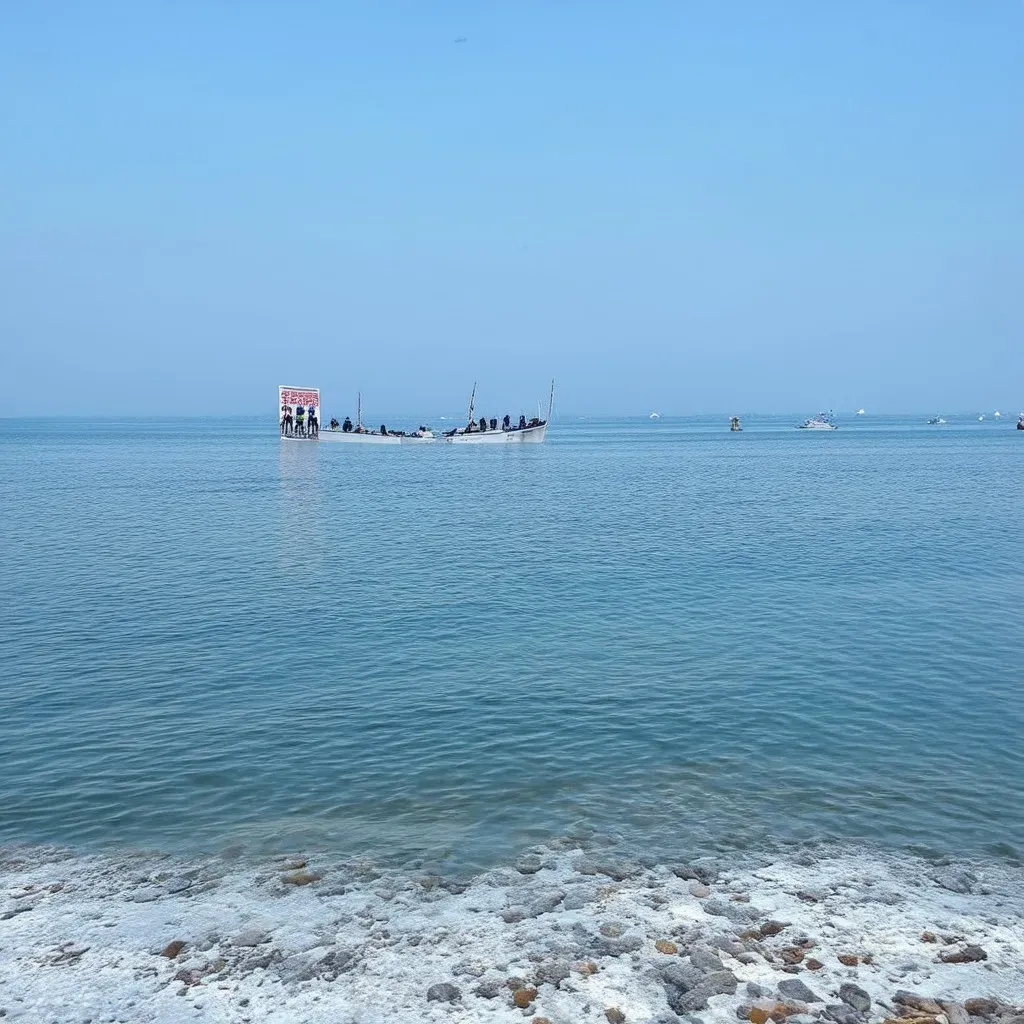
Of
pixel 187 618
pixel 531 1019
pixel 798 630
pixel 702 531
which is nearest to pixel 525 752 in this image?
pixel 531 1019

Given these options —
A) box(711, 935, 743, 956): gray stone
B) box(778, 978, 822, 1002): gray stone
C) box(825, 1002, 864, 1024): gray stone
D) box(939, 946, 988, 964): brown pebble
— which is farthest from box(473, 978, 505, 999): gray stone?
box(939, 946, 988, 964): brown pebble

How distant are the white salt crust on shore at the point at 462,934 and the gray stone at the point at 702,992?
0.09 m

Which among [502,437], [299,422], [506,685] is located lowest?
[506,685]

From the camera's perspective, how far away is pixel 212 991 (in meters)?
9.08

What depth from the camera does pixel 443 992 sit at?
9016 millimetres

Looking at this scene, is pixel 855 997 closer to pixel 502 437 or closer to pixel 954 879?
pixel 954 879

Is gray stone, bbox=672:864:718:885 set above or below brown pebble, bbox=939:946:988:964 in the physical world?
below

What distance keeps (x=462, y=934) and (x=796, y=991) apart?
3466 mm

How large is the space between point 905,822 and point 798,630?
37.5 ft

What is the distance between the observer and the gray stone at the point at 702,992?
28.6 ft

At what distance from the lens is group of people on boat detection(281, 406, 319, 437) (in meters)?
126

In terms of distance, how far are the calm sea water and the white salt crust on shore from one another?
98 cm

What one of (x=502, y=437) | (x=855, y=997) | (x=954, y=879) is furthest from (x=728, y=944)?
(x=502, y=437)

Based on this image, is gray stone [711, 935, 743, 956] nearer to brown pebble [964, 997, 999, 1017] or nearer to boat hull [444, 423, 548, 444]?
brown pebble [964, 997, 999, 1017]
